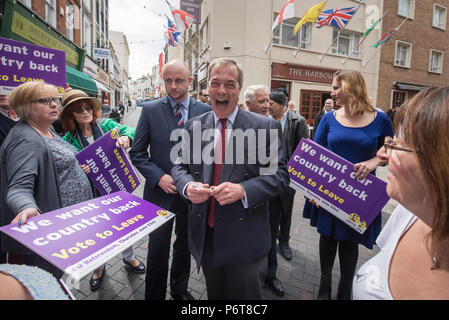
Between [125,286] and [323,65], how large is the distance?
1512 centimetres

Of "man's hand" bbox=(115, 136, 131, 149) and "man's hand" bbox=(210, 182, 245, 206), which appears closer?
"man's hand" bbox=(210, 182, 245, 206)

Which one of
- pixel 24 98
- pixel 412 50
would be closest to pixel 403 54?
pixel 412 50

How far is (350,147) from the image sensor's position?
211cm

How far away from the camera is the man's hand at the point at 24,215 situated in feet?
3.88

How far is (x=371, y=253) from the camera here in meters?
3.26

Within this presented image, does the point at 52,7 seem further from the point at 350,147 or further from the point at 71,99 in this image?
the point at 350,147

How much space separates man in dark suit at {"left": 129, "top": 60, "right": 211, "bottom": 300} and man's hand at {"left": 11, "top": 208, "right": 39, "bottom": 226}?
82 cm

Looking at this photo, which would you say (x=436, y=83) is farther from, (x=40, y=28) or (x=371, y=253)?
(x=40, y=28)

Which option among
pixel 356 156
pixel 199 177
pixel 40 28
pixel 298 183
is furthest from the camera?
pixel 40 28

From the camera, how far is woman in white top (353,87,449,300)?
2.35 ft

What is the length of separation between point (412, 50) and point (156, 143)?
67.2 ft

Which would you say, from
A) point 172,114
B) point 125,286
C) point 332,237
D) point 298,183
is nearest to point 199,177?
point 172,114

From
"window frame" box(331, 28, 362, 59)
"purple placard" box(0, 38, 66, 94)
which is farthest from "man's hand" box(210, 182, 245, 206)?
"window frame" box(331, 28, 362, 59)

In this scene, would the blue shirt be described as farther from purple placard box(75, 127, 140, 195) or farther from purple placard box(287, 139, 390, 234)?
purple placard box(287, 139, 390, 234)
